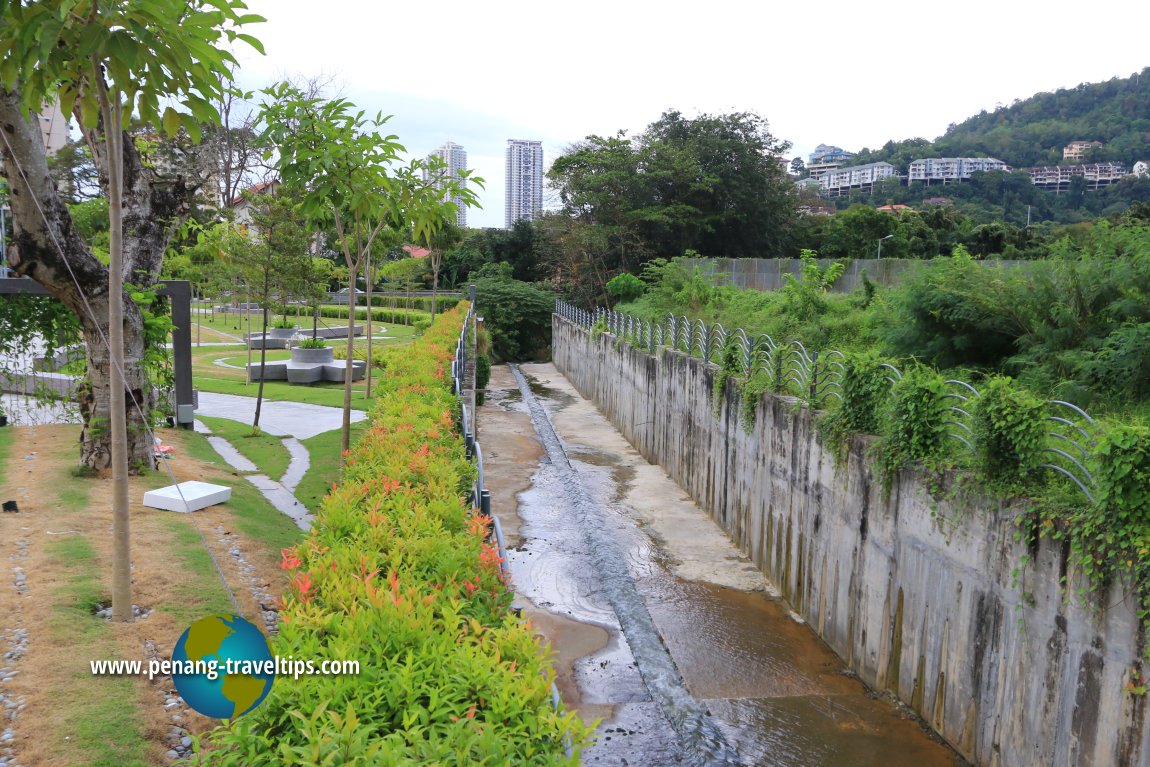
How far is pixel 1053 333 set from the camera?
9.31 meters

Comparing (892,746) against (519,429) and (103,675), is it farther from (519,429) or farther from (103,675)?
(519,429)

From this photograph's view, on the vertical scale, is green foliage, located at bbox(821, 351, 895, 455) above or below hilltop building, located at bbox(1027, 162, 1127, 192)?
below

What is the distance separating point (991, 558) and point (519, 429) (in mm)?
17293

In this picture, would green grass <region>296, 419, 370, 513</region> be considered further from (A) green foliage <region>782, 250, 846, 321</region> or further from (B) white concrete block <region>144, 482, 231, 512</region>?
(A) green foliage <region>782, 250, 846, 321</region>

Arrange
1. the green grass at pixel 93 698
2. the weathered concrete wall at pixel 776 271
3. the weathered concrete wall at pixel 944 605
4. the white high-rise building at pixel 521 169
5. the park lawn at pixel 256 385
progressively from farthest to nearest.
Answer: the white high-rise building at pixel 521 169 → the weathered concrete wall at pixel 776 271 → the park lawn at pixel 256 385 → the weathered concrete wall at pixel 944 605 → the green grass at pixel 93 698

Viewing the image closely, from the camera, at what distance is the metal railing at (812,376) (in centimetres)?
619

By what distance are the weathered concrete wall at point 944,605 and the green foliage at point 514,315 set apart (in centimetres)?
2703

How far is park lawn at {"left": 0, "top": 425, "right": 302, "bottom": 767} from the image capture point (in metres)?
4.45

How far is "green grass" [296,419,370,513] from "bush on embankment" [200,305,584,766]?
4.93 m

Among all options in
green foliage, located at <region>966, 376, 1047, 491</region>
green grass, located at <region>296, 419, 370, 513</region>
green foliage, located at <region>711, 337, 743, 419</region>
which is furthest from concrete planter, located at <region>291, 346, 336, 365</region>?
green foliage, located at <region>966, 376, 1047, 491</region>

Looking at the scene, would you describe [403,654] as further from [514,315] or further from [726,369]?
[514,315]

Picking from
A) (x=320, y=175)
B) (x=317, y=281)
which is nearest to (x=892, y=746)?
(x=320, y=175)

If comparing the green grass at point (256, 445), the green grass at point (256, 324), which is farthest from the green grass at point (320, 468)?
the green grass at point (256, 324)

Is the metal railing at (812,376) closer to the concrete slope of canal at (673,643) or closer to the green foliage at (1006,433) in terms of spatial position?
the green foliage at (1006,433)
